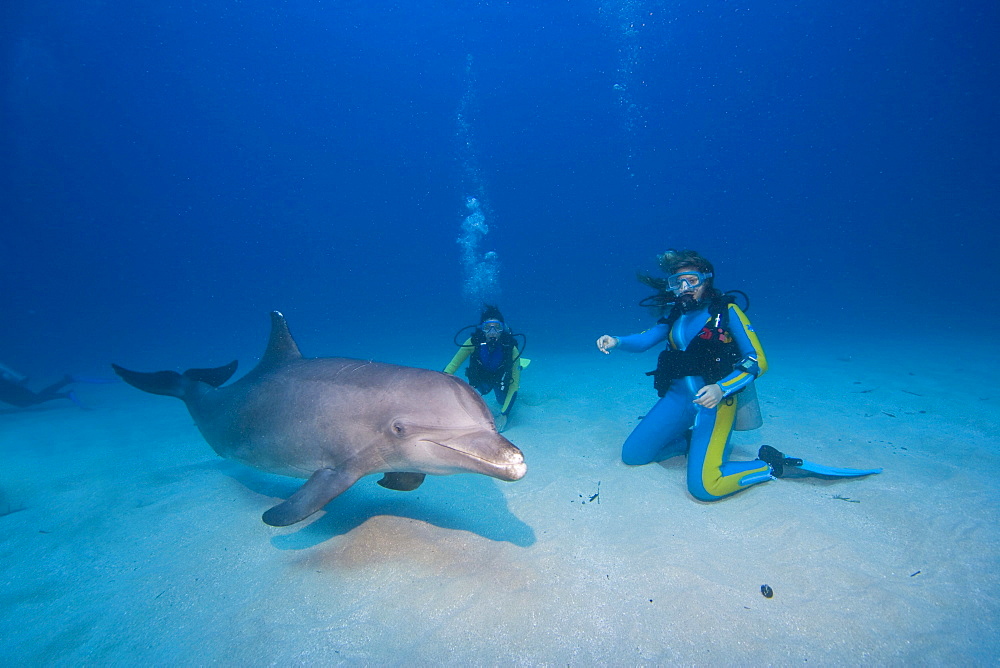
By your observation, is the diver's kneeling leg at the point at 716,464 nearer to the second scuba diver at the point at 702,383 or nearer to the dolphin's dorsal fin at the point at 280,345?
the second scuba diver at the point at 702,383

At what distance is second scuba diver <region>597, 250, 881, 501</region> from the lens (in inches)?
151

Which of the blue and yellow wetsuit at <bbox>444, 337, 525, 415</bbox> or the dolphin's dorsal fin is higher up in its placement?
the dolphin's dorsal fin

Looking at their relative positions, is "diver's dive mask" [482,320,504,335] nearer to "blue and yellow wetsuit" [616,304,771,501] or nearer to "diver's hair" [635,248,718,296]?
"blue and yellow wetsuit" [616,304,771,501]

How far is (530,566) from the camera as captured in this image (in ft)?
9.07

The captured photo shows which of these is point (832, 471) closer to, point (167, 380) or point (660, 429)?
point (660, 429)

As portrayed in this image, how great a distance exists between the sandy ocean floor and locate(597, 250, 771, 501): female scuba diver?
0.78 ft

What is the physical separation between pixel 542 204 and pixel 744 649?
87.0 metres

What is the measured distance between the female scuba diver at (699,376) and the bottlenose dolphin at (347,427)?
239 centimetres

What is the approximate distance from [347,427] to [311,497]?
1.68 ft

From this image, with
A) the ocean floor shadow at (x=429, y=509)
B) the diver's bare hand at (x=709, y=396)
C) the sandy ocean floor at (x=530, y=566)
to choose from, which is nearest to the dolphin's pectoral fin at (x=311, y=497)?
the sandy ocean floor at (x=530, y=566)

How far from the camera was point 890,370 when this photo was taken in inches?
404

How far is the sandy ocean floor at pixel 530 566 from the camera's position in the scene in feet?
7.03

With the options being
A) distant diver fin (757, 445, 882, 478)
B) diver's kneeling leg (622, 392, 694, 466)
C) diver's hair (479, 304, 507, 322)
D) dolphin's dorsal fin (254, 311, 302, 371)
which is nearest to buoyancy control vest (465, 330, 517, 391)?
diver's hair (479, 304, 507, 322)

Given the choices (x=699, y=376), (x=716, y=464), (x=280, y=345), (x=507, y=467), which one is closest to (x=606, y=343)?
(x=699, y=376)
